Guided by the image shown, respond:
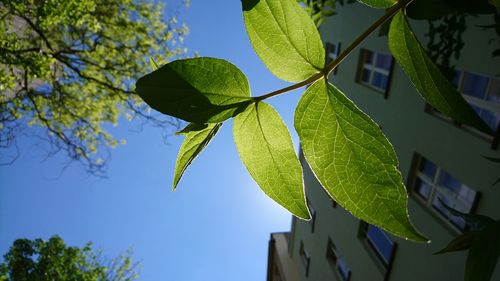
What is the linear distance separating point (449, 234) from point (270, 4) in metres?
7.33

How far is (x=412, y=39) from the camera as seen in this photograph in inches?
27.1

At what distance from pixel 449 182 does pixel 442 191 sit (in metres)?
0.26

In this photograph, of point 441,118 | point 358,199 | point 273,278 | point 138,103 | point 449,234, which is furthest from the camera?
point 273,278

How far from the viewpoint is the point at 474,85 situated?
21.9ft

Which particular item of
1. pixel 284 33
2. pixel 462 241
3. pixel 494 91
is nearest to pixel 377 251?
pixel 494 91

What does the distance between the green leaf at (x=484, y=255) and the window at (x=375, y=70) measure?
942 centimetres

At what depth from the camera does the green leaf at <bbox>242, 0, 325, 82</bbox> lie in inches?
26.0

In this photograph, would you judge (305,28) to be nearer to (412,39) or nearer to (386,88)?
(412,39)

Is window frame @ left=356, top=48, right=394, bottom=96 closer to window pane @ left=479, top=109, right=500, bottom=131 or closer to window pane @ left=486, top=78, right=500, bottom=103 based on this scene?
window pane @ left=479, top=109, right=500, bottom=131

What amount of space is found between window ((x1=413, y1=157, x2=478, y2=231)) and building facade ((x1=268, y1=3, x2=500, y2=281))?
0.8 inches

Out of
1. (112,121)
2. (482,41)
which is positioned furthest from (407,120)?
(112,121)

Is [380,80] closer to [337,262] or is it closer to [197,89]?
[337,262]

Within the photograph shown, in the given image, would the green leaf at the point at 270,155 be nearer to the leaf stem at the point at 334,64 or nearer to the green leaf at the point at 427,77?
the leaf stem at the point at 334,64

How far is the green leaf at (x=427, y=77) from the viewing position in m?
0.64
